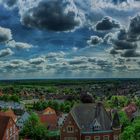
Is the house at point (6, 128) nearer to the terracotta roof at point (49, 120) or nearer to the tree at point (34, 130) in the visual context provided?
the tree at point (34, 130)

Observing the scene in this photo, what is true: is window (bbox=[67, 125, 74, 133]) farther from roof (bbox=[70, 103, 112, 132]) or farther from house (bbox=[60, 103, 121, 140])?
roof (bbox=[70, 103, 112, 132])

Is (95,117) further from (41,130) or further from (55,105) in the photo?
(55,105)

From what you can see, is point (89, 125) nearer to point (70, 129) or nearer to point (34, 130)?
point (70, 129)

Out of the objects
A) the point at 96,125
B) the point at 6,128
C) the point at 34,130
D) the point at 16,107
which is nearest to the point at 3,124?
the point at 6,128

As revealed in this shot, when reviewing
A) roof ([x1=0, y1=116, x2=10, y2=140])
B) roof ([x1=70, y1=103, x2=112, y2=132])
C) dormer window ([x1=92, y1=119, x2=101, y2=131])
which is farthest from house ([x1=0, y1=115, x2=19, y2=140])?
dormer window ([x1=92, y1=119, x2=101, y2=131])

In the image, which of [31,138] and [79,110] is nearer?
[79,110]

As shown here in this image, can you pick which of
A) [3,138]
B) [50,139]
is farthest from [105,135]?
[3,138]

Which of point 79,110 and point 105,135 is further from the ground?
point 79,110
